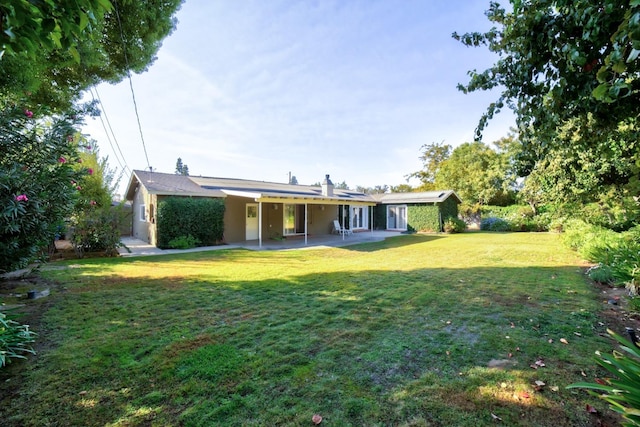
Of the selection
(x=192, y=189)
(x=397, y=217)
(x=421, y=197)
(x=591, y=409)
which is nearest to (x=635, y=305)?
(x=591, y=409)

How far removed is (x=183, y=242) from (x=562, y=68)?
12.8 m

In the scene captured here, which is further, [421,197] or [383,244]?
[421,197]

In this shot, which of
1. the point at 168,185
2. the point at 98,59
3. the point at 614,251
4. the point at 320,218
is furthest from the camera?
the point at 320,218

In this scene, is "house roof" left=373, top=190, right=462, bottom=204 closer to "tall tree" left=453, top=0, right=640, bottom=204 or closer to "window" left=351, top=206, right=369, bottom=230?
"window" left=351, top=206, right=369, bottom=230

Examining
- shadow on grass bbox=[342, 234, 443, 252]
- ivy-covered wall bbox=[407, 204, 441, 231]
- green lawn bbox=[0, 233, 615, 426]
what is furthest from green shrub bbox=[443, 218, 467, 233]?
green lawn bbox=[0, 233, 615, 426]

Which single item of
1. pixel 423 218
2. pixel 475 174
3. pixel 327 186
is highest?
pixel 475 174

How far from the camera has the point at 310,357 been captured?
317cm

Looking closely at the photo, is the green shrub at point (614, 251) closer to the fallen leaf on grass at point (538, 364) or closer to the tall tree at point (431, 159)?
the fallen leaf on grass at point (538, 364)

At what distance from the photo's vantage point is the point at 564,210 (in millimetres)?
11797

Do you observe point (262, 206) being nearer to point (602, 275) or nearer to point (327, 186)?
point (327, 186)

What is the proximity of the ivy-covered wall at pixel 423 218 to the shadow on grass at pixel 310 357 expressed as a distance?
50.4 ft

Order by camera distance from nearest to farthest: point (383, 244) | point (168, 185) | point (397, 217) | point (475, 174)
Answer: point (168, 185)
point (383, 244)
point (397, 217)
point (475, 174)

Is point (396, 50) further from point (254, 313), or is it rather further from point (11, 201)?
point (11, 201)

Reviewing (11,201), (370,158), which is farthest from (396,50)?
(370,158)
